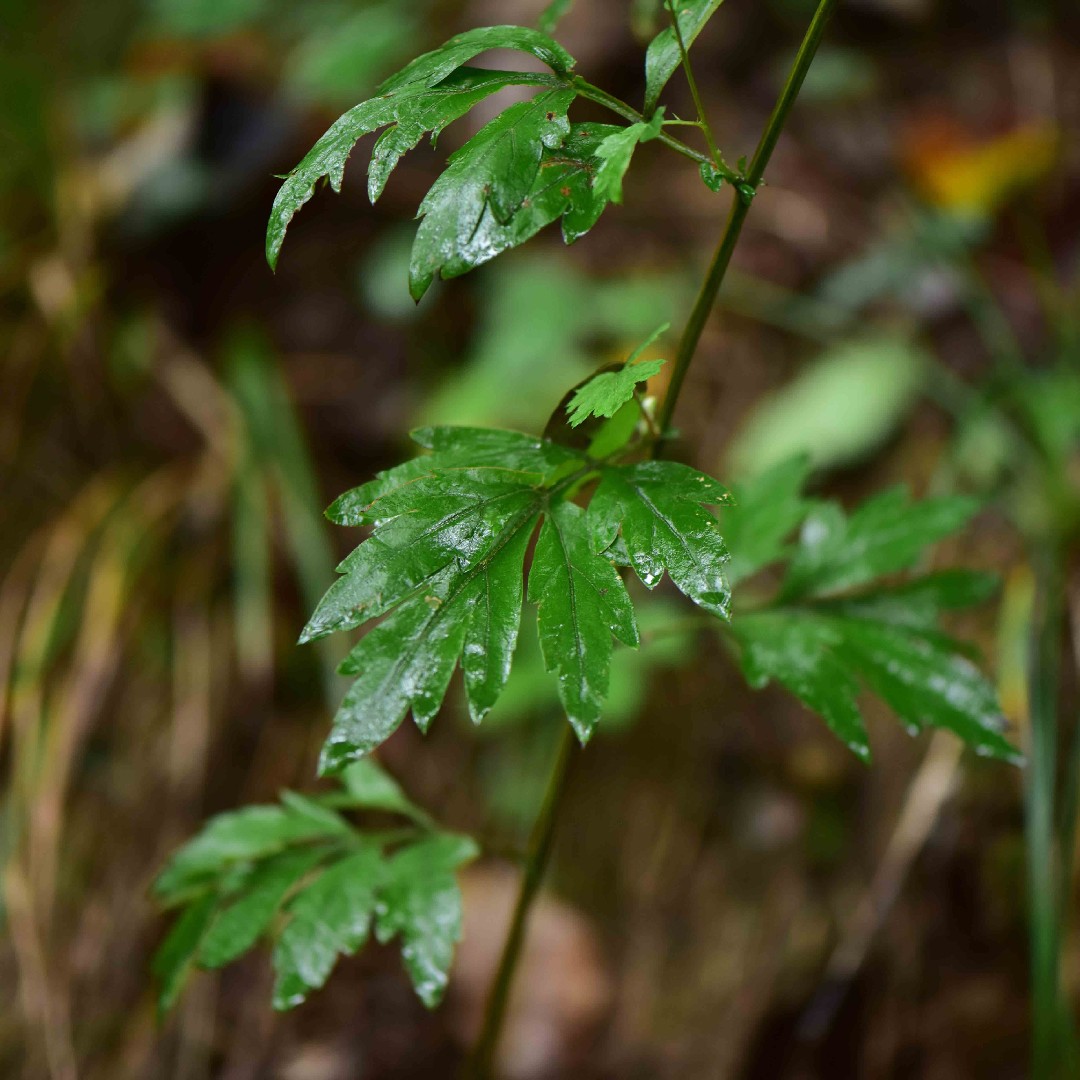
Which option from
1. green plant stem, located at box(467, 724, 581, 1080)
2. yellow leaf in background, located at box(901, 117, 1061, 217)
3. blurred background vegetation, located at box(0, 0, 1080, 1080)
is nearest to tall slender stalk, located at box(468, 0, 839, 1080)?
green plant stem, located at box(467, 724, 581, 1080)

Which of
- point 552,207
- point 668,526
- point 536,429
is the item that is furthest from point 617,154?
point 536,429

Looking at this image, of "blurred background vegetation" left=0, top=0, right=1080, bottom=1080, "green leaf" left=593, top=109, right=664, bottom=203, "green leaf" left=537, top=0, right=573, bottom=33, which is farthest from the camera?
"blurred background vegetation" left=0, top=0, right=1080, bottom=1080

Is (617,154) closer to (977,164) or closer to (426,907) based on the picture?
(426,907)

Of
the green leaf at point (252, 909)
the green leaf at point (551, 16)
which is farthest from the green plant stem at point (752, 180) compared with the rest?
the green leaf at point (252, 909)

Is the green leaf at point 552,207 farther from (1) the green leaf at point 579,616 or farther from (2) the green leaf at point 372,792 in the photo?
(2) the green leaf at point 372,792

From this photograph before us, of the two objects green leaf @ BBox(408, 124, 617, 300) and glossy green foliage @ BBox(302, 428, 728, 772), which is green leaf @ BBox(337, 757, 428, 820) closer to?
glossy green foliage @ BBox(302, 428, 728, 772)
